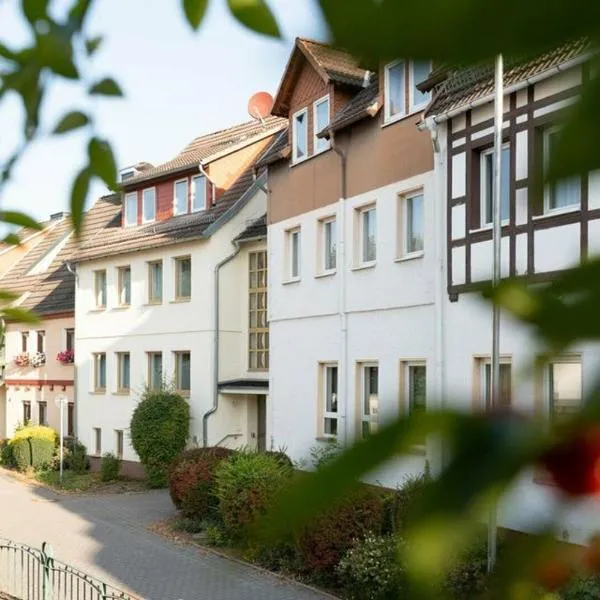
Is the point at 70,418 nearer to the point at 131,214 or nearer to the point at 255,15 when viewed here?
the point at 131,214

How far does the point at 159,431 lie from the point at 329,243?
28.3 feet

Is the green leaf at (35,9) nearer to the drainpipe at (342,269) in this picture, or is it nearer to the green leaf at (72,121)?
the green leaf at (72,121)

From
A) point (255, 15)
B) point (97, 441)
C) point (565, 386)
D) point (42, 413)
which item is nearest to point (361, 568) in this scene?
point (255, 15)

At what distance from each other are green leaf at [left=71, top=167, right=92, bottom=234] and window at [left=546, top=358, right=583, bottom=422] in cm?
94

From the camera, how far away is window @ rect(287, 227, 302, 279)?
69.4ft

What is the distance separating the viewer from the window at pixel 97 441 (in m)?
30.8

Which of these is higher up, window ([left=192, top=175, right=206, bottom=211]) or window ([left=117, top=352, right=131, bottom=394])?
window ([left=192, top=175, right=206, bottom=211])

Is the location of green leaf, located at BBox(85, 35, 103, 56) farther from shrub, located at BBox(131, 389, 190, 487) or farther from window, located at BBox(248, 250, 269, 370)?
window, located at BBox(248, 250, 269, 370)

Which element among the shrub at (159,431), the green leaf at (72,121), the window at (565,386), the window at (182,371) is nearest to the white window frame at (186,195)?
the window at (182,371)

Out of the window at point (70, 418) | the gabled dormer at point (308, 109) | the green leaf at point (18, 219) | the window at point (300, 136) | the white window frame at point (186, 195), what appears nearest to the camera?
the green leaf at point (18, 219)

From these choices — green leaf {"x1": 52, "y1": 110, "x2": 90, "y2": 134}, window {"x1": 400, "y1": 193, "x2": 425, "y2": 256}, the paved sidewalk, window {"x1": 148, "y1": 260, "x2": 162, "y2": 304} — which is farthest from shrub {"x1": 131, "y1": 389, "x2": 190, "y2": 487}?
green leaf {"x1": 52, "y1": 110, "x2": 90, "y2": 134}

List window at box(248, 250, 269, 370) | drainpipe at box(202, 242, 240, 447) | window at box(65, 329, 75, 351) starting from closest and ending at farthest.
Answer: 1. drainpipe at box(202, 242, 240, 447)
2. window at box(248, 250, 269, 370)
3. window at box(65, 329, 75, 351)

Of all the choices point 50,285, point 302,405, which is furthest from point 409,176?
point 50,285

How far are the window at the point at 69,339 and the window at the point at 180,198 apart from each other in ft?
24.6
